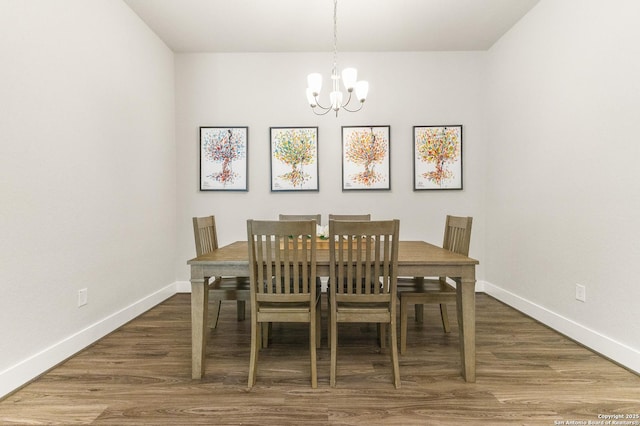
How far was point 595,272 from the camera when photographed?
2.41 metres

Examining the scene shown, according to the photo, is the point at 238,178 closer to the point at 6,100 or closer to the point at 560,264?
the point at 6,100

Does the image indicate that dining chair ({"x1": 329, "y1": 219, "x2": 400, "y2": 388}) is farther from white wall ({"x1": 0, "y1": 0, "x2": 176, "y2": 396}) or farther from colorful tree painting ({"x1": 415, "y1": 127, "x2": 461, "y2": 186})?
colorful tree painting ({"x1": 415, "y1": 127, "x2": 461, "y2": 186})

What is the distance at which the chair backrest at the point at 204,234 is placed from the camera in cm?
244

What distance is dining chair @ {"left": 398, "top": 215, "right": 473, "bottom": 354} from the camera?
7.56 ft

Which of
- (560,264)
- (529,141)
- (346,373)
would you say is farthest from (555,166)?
(346,373)

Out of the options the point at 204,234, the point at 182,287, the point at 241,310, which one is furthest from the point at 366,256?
the point at 182,287

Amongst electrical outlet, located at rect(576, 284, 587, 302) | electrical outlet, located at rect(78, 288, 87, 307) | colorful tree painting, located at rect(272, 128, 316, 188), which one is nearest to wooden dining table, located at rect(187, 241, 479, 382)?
electrical outlet, located at rect(78, 288, 87, 307)

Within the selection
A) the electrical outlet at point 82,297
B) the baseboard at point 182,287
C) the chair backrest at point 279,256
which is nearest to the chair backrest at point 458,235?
the chair backrest at point 279,256

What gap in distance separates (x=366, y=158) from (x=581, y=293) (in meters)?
2.35

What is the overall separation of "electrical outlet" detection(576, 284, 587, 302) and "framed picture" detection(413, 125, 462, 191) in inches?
66.5

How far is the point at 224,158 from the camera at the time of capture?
3992 millimetres

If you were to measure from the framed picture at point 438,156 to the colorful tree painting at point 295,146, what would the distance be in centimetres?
120

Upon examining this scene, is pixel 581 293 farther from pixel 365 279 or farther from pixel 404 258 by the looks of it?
pixel 365 279

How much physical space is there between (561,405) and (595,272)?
1131 millimetres
